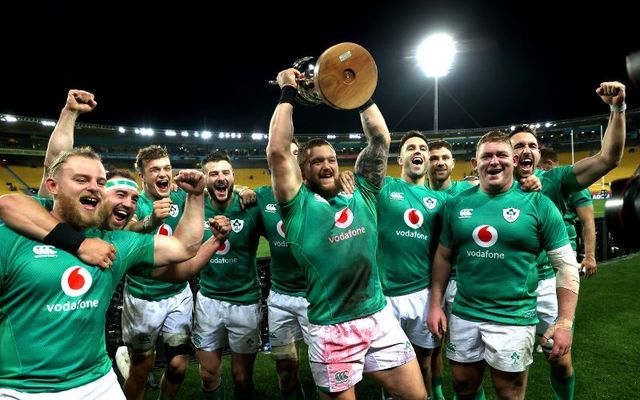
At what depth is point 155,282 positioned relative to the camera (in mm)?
3852

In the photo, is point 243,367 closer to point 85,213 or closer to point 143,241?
point 143,241

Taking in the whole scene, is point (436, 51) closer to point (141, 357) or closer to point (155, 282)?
point (155, 282)

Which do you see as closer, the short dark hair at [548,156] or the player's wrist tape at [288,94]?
the player's wrist tape at [288,94]

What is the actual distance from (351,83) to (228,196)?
5.84 ft

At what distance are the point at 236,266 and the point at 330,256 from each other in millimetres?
1436

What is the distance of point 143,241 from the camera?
2.48 metres

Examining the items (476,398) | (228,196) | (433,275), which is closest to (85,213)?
(228,196)

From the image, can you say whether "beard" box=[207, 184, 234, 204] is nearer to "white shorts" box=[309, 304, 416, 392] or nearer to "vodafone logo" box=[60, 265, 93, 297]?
"white shorts" box=[309, 304, 416, 392]

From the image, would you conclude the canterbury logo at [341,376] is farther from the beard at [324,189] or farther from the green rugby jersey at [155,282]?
the green rugby jersey at [155,282]

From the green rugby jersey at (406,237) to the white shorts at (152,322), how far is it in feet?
6.17

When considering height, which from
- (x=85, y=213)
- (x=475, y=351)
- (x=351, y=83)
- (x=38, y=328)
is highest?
(x=351, y=83)

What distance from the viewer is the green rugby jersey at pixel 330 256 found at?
8.56 ft

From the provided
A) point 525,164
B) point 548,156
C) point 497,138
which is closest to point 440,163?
point 525,164

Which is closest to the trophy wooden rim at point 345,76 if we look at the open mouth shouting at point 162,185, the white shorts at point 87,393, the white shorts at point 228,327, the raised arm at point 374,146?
the raised arm at point 374,146
